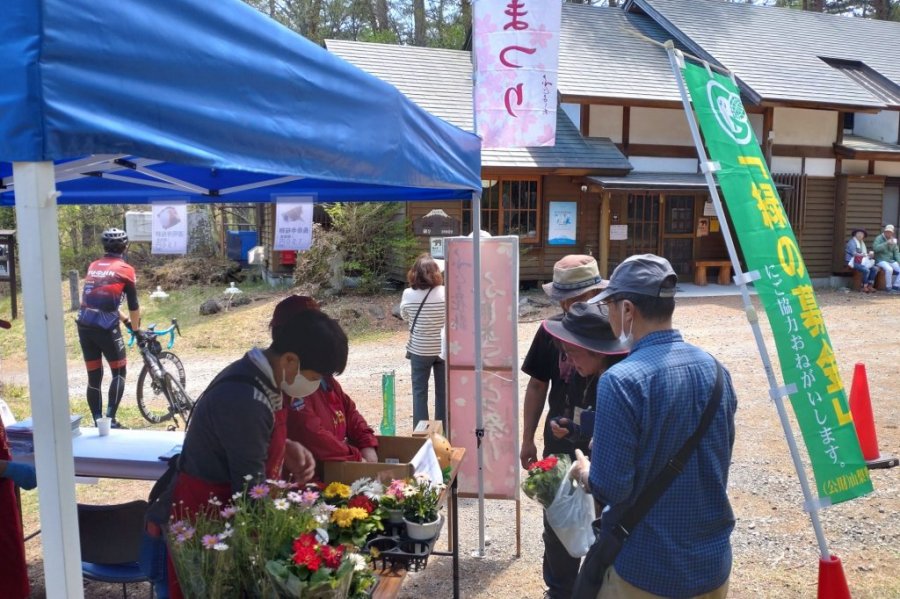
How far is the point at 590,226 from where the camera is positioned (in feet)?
53.9

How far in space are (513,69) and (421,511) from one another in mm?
5837

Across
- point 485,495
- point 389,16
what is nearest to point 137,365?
point 485,495

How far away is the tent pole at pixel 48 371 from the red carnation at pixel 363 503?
1036mm

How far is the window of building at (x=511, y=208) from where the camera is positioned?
1555 centimetres

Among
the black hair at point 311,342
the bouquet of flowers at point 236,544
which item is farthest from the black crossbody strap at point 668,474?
the black hair at point 311,342

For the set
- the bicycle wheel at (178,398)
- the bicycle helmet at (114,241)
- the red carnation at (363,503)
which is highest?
the bicycle helmet at (114,241)

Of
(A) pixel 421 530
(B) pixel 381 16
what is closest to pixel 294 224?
(A) pixel 421 530

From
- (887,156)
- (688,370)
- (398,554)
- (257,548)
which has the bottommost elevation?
(398,554)

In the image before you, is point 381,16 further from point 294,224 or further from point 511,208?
point 294,224

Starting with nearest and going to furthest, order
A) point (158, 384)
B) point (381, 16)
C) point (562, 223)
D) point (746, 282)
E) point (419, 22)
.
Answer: point (746, 282) < point (158, 384) < point (562, 223) < point (419, 22) < point (381, 16)

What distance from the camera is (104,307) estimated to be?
6488 millimetres

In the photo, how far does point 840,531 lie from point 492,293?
2.75 metres

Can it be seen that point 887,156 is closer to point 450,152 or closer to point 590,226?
point 590,226

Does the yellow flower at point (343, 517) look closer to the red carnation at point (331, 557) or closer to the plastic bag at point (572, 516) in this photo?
the red carnation at point (331, 557)
